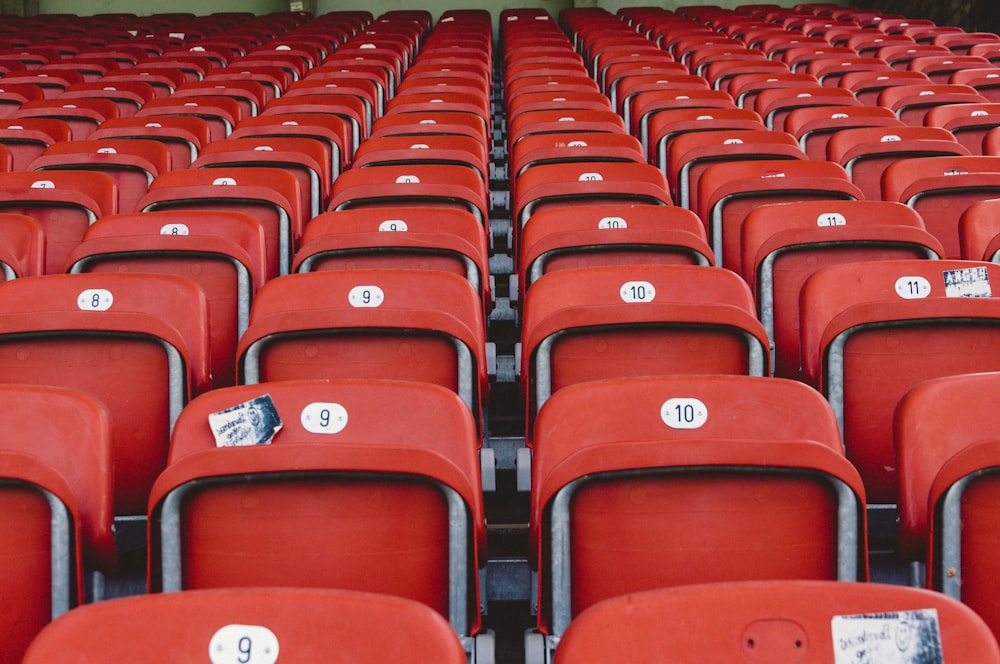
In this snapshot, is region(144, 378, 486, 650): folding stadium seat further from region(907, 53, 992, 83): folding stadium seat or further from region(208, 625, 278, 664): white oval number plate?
region(907, 53, 992, 83): folding stadium seat

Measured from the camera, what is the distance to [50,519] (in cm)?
102

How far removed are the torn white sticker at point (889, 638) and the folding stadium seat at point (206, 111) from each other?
10.3ft

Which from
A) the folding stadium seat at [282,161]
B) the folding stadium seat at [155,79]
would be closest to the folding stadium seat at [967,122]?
the folding stadium seat at [282,161]

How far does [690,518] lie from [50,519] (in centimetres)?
72

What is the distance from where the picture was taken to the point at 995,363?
1.44m

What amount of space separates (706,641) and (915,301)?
2.93ft

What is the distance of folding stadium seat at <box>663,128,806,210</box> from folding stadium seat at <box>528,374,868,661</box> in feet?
5.45

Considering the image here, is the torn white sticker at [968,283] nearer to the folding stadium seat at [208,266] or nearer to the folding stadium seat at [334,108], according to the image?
the folding stadium seat at [208,266]

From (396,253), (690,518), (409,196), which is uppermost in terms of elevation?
(409,196)

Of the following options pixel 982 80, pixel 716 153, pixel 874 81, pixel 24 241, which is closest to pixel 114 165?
pixel 24 241

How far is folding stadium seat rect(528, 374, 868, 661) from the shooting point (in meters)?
0.99

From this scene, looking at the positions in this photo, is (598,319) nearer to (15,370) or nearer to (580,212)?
(580,212)

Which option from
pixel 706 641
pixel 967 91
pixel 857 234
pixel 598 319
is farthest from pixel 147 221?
pixel 967 91

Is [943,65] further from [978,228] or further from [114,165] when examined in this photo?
[114,165]
